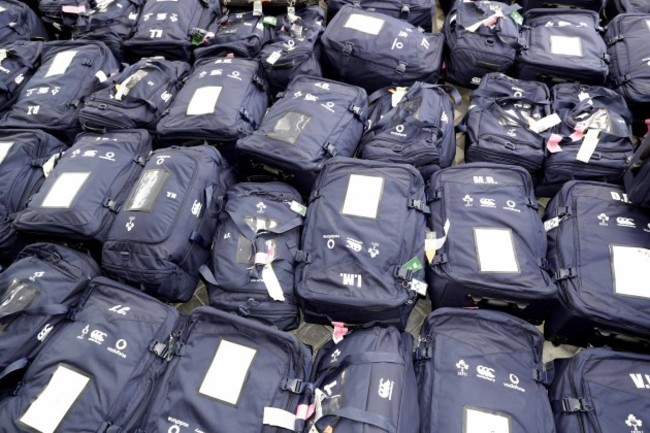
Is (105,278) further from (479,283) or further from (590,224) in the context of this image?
(590,224)

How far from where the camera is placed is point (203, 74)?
3328 millimetres

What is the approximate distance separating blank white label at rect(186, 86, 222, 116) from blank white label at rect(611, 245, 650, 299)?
2585 millimetres

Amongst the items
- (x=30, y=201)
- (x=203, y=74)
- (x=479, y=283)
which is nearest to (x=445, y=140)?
(x=479, y=283)

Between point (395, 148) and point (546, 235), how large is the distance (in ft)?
3.42

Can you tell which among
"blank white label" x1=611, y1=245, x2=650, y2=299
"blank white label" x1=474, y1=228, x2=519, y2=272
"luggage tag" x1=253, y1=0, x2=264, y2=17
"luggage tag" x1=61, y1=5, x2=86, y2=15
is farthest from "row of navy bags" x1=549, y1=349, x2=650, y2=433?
"luggage tag" x1=61, y1=5, x2=86, y2=15

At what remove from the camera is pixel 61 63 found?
361 cm

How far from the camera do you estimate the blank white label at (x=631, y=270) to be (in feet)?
7.60

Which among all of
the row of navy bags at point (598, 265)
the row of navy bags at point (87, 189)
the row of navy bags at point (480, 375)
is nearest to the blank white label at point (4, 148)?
the row of navy bags at point (87, 189)

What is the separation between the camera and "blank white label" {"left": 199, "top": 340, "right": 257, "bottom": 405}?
2.12 metres

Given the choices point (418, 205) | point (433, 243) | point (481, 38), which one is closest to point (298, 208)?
point (418, 205)

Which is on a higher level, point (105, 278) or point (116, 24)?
point (116, 24)

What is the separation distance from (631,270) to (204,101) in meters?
2.77

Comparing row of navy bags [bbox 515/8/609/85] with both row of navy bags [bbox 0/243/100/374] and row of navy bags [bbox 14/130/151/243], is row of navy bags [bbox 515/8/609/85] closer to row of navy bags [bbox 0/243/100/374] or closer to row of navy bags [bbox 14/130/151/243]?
row of navy bags [bbox 14/130/151/243]

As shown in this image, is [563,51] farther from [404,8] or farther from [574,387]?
[574,387]
